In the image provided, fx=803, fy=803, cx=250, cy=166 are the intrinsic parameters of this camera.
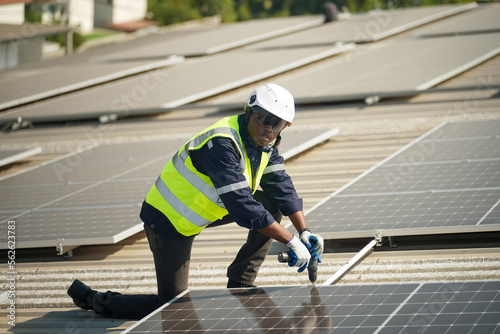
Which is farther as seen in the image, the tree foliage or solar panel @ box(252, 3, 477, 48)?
the tree foliage

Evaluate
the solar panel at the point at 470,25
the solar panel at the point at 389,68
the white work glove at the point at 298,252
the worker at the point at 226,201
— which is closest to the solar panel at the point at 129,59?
the solar panel at the point at 389,68

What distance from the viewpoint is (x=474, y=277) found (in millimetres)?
7105

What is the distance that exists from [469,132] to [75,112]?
8.91 meters

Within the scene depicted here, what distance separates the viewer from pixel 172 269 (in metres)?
6.95

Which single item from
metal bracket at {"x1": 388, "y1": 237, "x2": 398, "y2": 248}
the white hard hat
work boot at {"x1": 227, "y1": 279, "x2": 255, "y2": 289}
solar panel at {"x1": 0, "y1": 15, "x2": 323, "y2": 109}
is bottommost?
solar panel at {"x1": 0, "y1": 15, "x2": 323, "y2": 109}

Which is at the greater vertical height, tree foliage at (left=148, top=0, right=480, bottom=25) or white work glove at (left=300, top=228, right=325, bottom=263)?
white work glove at (left=300, top=228, right=325, bottom=263)

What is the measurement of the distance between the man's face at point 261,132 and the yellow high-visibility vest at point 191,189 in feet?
0.43

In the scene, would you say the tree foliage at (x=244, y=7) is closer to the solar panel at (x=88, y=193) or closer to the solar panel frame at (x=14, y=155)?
the solar panel frame at (x=14, y=155)

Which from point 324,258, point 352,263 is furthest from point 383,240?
point 352,263

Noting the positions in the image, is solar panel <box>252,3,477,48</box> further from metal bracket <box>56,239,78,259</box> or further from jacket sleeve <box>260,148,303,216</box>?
jacket sleeve <box>260,148,303,216</box>

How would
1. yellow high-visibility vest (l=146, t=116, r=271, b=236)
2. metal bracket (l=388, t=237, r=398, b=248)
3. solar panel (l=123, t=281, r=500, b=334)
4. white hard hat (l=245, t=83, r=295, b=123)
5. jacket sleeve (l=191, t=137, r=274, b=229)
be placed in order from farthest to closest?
metal bracket (l=388, t=237, r=398, b=248), yellow high-visibility vest (l=146, t=116, r=271, b=236), white hard hat (l=245, t=83, r=295, b=123), jacket sleeve (l=191, t=137, r=274, b=229), solar panel (l=123, t=281, r=500, b=334)

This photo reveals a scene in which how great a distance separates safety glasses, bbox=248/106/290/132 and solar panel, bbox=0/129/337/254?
269cm

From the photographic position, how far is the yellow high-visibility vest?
673 centimetres

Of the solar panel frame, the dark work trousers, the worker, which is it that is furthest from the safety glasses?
the solar panel frame
